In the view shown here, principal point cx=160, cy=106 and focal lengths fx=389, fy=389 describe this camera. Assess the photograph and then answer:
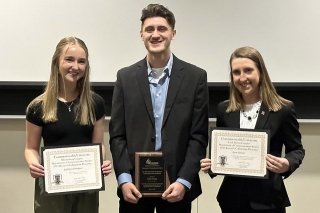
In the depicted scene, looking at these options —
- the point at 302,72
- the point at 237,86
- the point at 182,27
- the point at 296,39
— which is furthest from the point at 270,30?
the point at 237,86

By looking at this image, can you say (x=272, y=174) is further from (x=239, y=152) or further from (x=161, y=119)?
(x=161, y=119)

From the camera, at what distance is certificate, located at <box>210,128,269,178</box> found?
74.3 inches

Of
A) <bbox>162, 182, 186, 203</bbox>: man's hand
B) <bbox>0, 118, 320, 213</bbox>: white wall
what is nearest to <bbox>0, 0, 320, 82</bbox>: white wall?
<bbox>0, 118, 320, 213</bbox>: white wall

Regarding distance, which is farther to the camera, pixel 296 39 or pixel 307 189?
pixel 307 189

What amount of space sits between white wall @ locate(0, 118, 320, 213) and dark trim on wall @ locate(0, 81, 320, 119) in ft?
0.35

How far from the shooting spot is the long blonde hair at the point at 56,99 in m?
2.00

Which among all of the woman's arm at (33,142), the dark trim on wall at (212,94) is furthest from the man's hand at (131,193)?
the dark trim on wall at (212,94)

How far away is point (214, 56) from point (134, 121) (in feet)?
3.69

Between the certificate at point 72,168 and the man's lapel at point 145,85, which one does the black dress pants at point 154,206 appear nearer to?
the certificate at point 72,168

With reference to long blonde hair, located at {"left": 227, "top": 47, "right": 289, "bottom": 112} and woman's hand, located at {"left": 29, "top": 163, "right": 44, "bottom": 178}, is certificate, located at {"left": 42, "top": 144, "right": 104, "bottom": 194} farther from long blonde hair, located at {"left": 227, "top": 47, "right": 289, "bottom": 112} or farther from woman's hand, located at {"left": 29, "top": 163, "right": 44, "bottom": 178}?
long blonde hair, located at {"left": 227, "top": 47, "right": 289, "bottom": 112}

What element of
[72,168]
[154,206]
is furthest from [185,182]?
[72,168]

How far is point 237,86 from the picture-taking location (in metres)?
2.00

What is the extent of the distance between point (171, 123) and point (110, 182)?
1.34 metres

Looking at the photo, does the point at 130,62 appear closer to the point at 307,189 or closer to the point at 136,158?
the point at 136,158
